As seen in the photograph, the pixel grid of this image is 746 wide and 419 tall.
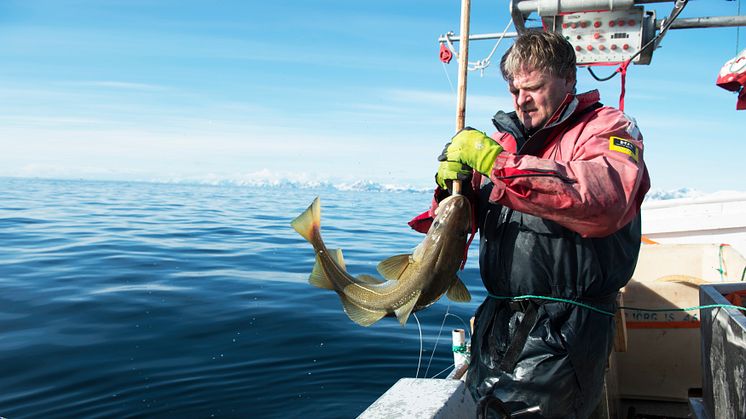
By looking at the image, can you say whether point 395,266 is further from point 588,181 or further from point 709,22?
point 709,22

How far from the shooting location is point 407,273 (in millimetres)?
3168

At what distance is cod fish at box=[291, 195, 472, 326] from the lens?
3043mm

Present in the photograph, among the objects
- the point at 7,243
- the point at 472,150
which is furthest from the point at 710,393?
the point at 7,243

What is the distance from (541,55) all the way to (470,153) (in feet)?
2.18

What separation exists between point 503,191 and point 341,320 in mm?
6703

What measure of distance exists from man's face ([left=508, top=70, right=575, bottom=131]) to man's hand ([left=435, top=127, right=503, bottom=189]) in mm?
411

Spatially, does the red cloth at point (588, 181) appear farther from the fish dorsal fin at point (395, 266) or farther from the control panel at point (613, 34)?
the control panel at point (613, 34)

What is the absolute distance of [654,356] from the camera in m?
4.94

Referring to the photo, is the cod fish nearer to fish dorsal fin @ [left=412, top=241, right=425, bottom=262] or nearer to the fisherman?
fish dorsal fin @ [left=412, top=241, right=425, bottom=262]

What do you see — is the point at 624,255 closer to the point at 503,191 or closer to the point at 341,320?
the point at 503,191

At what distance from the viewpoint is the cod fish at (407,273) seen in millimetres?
3043

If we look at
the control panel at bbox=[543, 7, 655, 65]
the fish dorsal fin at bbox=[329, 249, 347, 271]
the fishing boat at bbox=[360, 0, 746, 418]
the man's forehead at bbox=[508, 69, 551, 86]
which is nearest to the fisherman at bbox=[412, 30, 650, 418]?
the man's forehead at bbox=[508, 69, 551, 86]

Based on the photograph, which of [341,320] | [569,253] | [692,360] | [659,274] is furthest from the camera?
[341,320]

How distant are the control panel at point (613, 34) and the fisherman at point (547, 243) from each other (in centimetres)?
464
